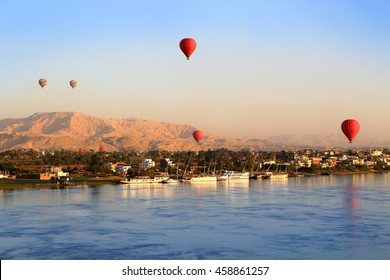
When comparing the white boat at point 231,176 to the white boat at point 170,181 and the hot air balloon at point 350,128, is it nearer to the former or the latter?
the white boat at point 170,181

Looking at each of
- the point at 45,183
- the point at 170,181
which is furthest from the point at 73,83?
the point at 170,181

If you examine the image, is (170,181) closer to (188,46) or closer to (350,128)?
(350,128)

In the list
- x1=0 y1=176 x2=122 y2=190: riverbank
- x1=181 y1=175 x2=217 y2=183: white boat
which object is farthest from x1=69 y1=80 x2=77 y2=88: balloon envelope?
x1=181 y1=175 x2=217 y2=183: white boat

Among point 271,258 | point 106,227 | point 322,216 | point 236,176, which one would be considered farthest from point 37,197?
point 236,176

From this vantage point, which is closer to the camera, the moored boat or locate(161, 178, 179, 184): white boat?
the moored boat

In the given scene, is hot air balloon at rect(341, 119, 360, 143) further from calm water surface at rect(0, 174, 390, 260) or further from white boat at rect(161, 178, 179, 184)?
white boat at rect(161, 178, 179, 184)

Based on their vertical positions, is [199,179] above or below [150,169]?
below

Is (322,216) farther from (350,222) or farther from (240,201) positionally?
(240,201)
